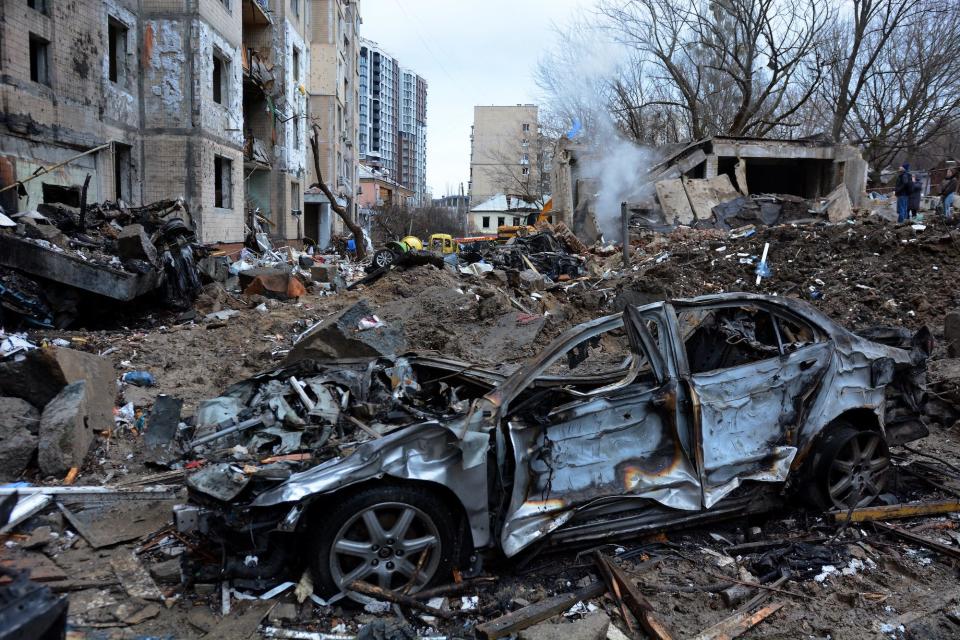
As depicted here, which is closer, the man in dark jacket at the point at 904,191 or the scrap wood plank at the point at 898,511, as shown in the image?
the scrap wood plank at the point at 898,511

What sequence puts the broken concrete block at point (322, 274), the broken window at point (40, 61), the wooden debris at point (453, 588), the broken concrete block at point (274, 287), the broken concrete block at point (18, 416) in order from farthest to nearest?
the broken concrete block at point (322, 274)
the broken concrete block at point (274, 287)
the broken window at point (40, 61)
the broken concrete block at point (18, 416)
the wooden debris at point (453, 588)

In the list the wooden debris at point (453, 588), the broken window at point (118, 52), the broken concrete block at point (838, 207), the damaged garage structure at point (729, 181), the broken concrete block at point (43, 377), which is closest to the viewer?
the wooden debris at point (453, 588)

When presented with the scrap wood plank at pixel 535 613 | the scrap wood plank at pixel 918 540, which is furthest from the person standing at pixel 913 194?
the scrap wood plank at pixel 535 613

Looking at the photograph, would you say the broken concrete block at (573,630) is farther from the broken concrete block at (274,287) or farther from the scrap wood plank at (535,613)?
the broken concrete block at (274,287)

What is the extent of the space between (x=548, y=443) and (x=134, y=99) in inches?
700

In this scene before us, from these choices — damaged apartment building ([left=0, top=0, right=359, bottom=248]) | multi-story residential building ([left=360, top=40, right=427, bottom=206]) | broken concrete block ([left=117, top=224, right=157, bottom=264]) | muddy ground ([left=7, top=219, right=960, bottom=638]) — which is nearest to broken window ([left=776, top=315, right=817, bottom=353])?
muddy ground ([left=7, top=219, right=960, bottom=638])

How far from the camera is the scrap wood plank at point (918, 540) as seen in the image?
13.4ft

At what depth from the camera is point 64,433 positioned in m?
5.30

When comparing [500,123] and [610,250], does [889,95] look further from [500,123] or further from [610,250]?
[500,123]

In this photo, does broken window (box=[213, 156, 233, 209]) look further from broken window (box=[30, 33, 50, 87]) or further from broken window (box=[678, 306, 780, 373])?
broken window (box=[678, 306, 780, 373])

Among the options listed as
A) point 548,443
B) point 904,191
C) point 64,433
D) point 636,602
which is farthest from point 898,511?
point 904,191

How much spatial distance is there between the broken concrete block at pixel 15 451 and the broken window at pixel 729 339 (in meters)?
5.19

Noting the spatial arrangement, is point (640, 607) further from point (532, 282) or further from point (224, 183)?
point (224, 183)

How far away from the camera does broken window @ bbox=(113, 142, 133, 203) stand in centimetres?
1717
